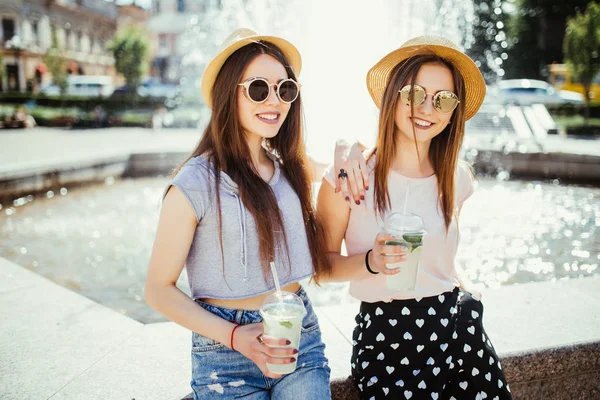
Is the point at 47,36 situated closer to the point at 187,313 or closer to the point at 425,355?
Result: the point at 187,313

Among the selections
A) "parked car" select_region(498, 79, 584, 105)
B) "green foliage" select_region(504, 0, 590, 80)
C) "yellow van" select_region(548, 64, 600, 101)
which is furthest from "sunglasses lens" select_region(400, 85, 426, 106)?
"green foliage" select_region(504, 0, 590, 80)

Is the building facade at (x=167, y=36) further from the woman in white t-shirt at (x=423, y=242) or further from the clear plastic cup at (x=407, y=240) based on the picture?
the clear plastic cup at (x=407, y=240)

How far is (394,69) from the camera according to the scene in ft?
7.57

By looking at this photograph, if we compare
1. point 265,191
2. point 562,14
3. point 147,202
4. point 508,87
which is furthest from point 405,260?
point 562,14

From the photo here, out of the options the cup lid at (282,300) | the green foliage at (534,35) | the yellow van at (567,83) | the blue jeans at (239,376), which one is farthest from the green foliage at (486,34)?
the cup lid at (282,300)

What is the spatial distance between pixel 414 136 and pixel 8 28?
44639 millimetres

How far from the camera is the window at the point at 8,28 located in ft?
126

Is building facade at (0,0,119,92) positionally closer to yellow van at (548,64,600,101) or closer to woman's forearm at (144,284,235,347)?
yellow van at (548,64,600,101)

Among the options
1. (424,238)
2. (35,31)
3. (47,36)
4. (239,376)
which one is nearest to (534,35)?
(47,36)

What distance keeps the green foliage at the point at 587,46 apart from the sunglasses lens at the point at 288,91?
1941 cm

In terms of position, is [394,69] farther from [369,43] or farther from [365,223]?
[369,43]

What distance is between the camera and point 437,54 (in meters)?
2.29

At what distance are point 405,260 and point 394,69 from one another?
2.88 ft

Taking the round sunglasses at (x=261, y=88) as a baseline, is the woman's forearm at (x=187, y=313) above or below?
below
